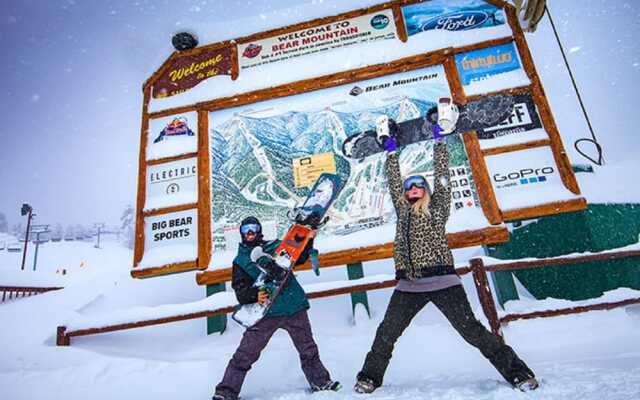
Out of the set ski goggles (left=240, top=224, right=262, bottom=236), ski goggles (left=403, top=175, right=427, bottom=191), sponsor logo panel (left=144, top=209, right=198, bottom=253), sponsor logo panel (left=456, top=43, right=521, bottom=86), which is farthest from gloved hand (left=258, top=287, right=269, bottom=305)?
sponsor logo panel (left=456, top=43, right=521, bottom=86)

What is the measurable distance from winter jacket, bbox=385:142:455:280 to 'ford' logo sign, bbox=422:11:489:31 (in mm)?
3703

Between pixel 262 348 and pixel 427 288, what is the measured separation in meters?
1.37

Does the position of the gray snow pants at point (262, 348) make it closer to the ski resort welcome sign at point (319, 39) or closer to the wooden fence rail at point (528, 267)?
the wooden fence rail at point (528, 267)

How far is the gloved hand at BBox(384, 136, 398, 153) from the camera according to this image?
2848 millimetres

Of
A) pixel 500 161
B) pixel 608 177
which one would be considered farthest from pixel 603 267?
pixel 500 161

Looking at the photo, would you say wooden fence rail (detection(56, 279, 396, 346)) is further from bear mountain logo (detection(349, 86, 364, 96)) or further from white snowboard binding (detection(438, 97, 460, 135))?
bear mountain logo (detection(349, 86, 364, 96))

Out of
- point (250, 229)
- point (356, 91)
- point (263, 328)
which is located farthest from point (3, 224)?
point (263, 328)

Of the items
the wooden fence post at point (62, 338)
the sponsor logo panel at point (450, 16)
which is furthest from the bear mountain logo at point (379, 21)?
the wooden fence post at point (62, 338)

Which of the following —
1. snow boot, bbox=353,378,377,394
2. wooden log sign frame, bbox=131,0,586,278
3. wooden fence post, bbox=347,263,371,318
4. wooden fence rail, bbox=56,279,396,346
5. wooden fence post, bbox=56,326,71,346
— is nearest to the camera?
snow boot, bbox=353,378,377,394

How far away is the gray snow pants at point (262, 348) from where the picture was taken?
232 cm

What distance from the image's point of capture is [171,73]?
19.7ft

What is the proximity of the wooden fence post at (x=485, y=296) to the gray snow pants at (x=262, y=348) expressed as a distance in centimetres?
177

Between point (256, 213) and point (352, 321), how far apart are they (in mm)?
2139

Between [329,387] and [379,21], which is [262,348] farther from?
[379,21]
